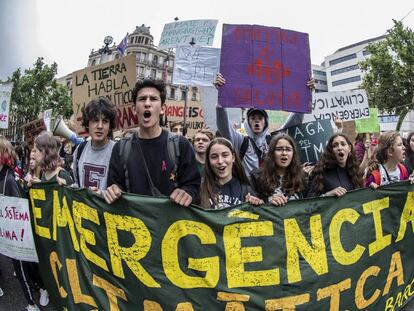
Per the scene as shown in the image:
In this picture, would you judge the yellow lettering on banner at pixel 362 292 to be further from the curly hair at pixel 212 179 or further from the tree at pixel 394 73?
the tree at pixel 394 73

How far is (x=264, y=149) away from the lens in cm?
395

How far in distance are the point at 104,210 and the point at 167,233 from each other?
0.49m

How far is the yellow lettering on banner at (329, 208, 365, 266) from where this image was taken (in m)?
2.87

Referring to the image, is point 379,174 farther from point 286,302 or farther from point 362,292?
point 286,302

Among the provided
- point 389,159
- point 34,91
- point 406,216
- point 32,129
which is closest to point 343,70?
point 34,91

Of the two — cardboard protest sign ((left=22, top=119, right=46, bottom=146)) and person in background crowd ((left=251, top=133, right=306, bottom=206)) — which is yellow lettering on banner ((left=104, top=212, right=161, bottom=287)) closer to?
person in background crowd ((left=251, top=133, right=306, bottom=206))

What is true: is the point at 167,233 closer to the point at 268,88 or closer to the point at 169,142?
the point at 169,142

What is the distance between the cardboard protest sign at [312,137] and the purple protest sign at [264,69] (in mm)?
259

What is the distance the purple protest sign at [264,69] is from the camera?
4031 mm

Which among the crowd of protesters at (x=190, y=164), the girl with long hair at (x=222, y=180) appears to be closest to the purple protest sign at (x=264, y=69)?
the crowd of protesters at (x=190, y=164)

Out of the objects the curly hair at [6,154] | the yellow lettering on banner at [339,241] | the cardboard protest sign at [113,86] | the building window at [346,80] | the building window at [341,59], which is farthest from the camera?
the building window at [341,59]

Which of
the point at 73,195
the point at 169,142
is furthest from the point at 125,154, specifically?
the point at 73,195

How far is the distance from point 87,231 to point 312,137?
8.58ft

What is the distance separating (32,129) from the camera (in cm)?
693
